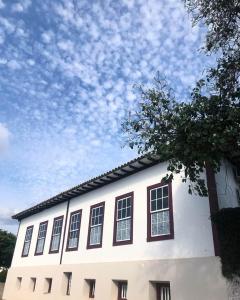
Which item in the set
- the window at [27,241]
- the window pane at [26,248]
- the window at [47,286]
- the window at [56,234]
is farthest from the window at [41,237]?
the window at [47,286]

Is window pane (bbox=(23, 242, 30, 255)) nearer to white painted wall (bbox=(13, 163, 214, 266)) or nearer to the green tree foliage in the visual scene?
white painted wall (bbox=(13, 163, 214, 266))

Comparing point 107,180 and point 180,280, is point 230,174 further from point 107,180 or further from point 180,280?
point 107,180

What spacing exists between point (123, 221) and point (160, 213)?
2429 millimetres

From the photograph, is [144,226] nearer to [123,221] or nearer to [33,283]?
[123,221]

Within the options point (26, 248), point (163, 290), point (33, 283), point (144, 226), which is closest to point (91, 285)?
point (144, 226)

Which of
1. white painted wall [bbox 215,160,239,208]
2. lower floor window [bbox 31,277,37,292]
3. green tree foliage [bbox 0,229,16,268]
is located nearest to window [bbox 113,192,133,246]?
white painted wall [bbox 215,160,239,208]

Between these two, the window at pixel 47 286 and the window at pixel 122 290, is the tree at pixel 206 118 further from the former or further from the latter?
the window at pixel 47 286

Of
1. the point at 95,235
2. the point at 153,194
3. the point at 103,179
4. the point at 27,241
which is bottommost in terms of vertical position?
the point at 95,235

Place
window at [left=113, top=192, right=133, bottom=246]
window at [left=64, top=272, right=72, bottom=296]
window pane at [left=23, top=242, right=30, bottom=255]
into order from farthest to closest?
window pane at [left=23, top=242, right=30, bottom=255] → window at [left=64, top=272, right=72, bottom=296] → window at [left=113, top=192, right=133, bottom=246]

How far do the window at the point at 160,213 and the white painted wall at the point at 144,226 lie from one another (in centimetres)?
21

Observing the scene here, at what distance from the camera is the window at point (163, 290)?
12227mm

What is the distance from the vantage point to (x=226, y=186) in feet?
41.9

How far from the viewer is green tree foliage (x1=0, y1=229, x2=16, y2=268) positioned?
42.7m

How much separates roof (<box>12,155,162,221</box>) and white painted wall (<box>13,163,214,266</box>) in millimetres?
253
